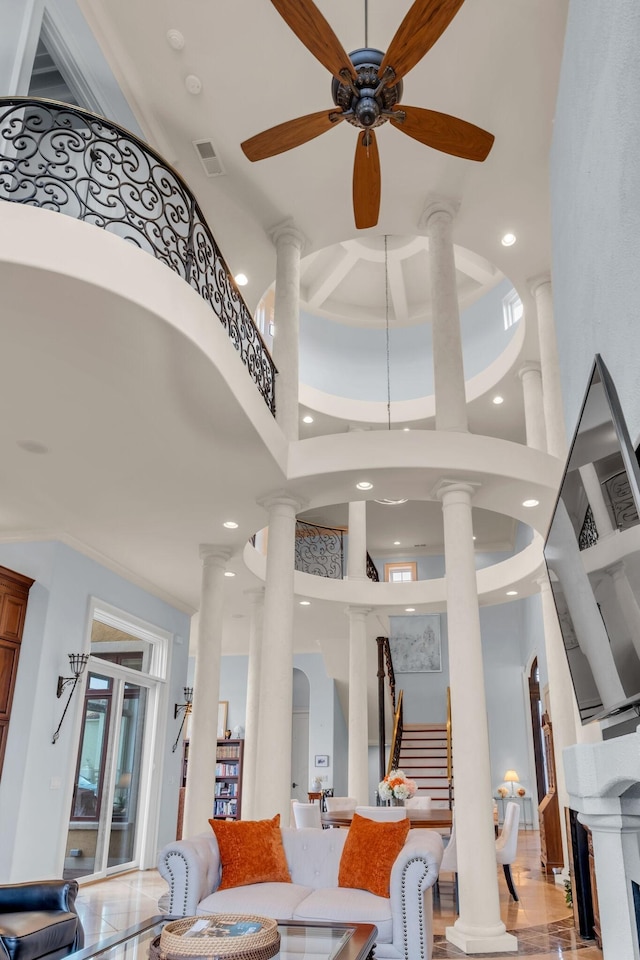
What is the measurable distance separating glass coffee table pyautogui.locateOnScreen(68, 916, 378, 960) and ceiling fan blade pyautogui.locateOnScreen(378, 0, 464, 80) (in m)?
4.69

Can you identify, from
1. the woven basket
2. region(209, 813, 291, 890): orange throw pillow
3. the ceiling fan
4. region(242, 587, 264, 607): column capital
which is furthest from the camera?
region(242, 587, 264, 607): column capital

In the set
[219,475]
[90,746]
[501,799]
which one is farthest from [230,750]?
[219,475]

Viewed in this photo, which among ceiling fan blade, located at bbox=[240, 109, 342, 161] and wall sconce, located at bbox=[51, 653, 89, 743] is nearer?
ceiling fan blade, located at bbox=[240, 109, 342, 161]

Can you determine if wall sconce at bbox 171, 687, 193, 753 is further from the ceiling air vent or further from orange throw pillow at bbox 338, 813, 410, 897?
the ceiling air vent

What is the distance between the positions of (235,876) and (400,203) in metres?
6.93

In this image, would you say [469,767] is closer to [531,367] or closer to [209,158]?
[531,367]

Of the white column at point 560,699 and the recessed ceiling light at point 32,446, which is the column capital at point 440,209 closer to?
the white column at point 560,699

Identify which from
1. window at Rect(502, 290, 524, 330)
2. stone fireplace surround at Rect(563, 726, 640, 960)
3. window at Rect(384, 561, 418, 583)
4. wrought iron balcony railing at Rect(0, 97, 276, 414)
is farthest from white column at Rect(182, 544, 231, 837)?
window at Rect(384, 561, 418, 583)

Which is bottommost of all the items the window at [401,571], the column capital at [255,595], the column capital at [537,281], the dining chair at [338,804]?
the dining chair at [338,804]

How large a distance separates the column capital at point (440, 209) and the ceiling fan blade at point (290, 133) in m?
3.54

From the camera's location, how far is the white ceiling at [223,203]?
5.58m

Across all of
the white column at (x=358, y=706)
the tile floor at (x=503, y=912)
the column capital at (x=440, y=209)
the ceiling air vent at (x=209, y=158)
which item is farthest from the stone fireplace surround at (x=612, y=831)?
the white column at (x=358, y=706)

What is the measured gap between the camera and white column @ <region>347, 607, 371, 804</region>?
11.5 m

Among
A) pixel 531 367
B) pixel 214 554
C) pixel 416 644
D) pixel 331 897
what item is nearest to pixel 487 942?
pixel 331 897
